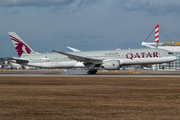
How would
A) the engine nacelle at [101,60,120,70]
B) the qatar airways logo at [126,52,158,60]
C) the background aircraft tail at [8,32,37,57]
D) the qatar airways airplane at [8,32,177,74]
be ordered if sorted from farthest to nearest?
1. the background aircraft tail at [8,32,37,57]
2. the qatar airways airplane at [8,32,177,74]
3. the qatar airways logo at [126,52,158,60]
4. the engine nacelle at [101,60,120,70]

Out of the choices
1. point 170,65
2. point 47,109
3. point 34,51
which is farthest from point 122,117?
point 170,65

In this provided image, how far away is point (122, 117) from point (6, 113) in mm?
5052

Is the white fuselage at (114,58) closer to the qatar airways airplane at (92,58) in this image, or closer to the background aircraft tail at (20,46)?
the qatar airways airplane at (92,58)

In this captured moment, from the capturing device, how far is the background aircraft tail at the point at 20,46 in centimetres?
5012

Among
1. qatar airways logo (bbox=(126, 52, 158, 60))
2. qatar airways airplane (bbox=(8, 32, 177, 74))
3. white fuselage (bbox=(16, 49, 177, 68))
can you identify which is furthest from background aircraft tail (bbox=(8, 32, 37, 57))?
qatar airways logo (bbox=(126, 52, 158, 60))

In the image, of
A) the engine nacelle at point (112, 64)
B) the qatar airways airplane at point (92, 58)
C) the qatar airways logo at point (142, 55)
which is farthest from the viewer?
the qatar airways airplane at point (92, 58)

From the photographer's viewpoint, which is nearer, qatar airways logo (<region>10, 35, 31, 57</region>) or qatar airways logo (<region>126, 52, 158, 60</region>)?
qatar airways logo (<region>126, 52, 158, 60</region>)

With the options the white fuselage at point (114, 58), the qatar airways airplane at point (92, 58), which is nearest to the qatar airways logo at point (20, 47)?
the qatar airways airplane at point (92, 58)

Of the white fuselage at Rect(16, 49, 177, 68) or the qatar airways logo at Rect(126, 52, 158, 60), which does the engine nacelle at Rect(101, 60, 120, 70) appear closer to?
the white fuselage at Rect(16, 49, 177, 68)

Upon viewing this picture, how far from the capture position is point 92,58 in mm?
45438

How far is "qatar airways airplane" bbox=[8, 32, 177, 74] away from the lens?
43156 mm

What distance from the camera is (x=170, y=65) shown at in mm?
99062

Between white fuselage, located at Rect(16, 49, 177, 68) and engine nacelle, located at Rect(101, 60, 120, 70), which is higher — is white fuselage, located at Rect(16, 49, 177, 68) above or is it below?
above

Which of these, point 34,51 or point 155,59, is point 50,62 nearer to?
point 34,51
